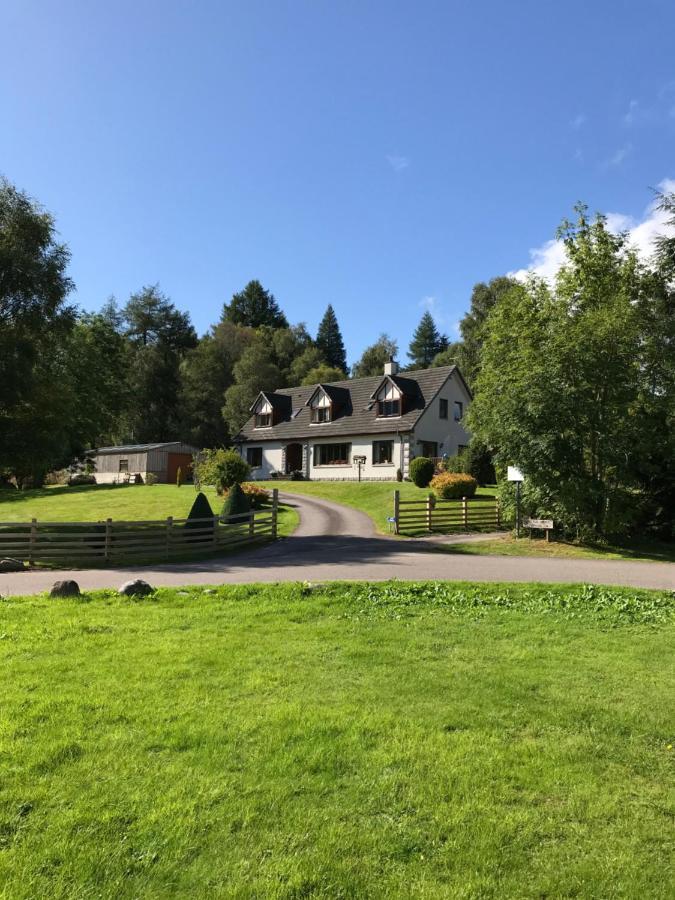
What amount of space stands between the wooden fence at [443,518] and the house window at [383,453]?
535 inches

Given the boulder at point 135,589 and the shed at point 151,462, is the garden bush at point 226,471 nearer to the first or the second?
the shed at point 151,462

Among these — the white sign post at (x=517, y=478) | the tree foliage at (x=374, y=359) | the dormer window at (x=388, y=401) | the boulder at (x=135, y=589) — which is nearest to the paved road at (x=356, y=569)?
the boulder at (x=135, y=589)

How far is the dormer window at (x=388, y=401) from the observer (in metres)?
40.0

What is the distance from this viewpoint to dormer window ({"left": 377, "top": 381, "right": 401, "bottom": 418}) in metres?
40.0

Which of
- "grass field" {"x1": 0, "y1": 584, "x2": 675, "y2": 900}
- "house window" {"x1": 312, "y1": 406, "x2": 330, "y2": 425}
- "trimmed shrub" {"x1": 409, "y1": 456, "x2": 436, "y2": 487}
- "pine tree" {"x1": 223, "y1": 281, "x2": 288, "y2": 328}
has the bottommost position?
"grass field" {"x1": 0, "y1": 584, "x2": 675, "y2": 900}

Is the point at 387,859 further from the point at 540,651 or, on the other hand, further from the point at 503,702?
the point at 540,651

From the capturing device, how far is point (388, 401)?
133ft

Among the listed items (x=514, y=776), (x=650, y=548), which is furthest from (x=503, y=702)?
(x=650, y=548)

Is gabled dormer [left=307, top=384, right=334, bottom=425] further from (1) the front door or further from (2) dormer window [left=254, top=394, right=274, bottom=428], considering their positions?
(2) dormer window [left=254, top=394, right=274, bottom=428]

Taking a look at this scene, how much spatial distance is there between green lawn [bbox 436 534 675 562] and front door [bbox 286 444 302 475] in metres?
Answer: 25.8

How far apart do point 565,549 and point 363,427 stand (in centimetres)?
2222

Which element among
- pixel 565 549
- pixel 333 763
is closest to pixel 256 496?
pixel 565 549

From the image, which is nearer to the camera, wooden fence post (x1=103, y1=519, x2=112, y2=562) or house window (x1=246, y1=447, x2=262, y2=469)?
wooden fence post (x1=103, y1=519, x2=112, y2=562)

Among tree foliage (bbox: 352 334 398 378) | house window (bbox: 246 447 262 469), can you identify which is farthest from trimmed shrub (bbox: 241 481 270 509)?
tree foliage (bbox: 352 334 398 378)
